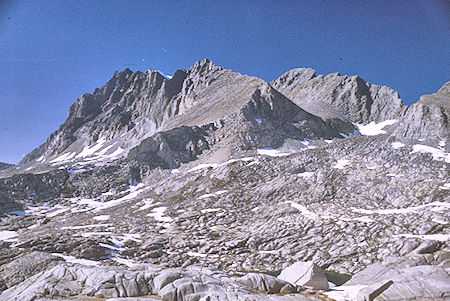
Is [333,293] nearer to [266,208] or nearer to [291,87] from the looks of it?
[266,208]

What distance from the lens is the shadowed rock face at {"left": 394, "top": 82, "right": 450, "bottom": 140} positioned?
57531mm

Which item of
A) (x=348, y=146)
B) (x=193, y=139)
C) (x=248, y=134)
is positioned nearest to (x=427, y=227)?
(x=348, y=146)

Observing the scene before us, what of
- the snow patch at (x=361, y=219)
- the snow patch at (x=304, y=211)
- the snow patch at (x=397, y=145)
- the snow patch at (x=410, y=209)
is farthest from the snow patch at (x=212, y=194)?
the snow patch at (x=397, y=145)

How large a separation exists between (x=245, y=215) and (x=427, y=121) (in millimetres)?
46910

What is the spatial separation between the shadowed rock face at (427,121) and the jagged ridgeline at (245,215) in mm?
335

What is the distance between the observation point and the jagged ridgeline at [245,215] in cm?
1431

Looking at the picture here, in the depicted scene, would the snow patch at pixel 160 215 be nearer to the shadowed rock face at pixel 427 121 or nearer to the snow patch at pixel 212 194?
the snow patch at pixel 212 194

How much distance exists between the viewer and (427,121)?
60.2 metres

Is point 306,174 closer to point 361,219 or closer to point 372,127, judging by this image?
point 361,219

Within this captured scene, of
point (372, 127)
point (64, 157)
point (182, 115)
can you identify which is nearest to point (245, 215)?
point (182, 115)

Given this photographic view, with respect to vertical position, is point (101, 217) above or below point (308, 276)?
above

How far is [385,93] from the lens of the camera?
4983 inches

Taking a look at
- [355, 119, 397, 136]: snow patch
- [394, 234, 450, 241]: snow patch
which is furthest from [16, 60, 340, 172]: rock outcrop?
[394, 234, 450, 241]: snow patch

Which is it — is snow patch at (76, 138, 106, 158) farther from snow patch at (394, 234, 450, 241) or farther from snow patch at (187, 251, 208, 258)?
snow patch at (394, 234, 450, 241)
